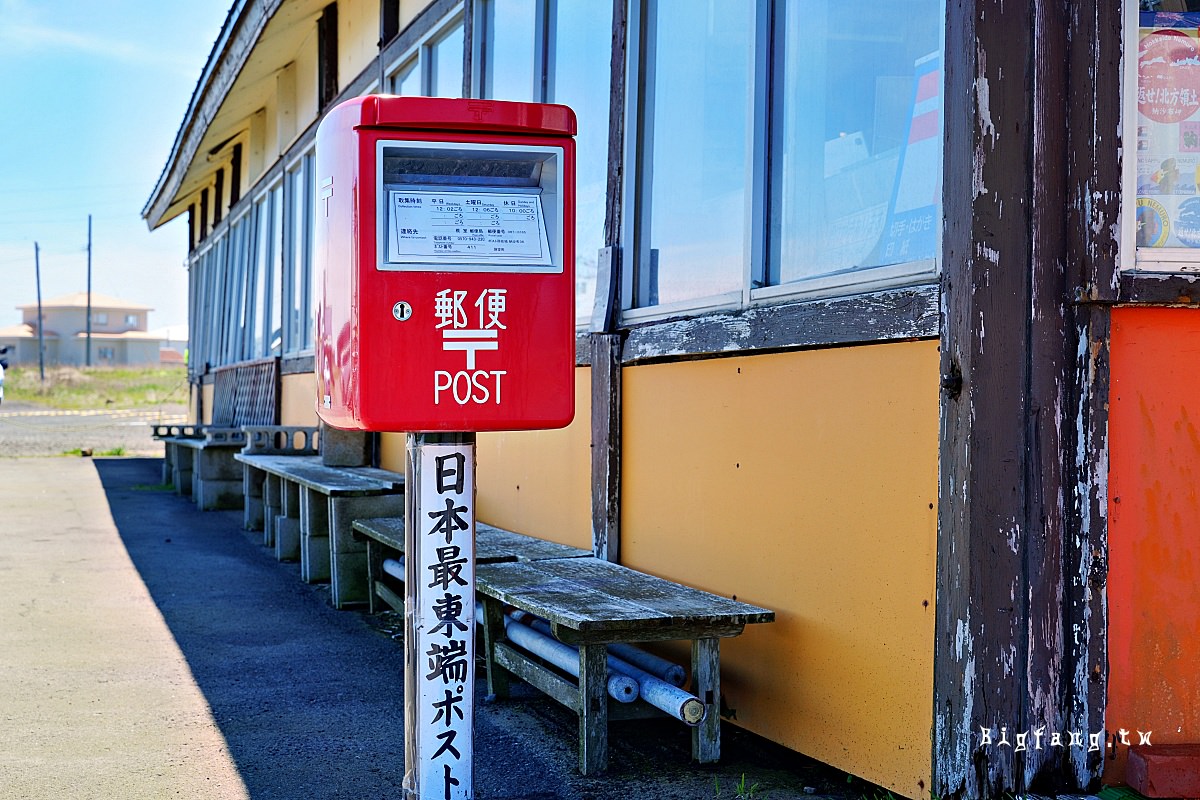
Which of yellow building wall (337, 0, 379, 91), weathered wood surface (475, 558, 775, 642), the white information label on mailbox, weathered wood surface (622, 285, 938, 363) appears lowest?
weathered wood surface (475, 558, 775, 642)

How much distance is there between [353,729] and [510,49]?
376 centimetres

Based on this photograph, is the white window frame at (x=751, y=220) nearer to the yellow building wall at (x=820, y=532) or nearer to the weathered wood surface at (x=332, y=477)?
the yellow building wall at (x=820, y=532)

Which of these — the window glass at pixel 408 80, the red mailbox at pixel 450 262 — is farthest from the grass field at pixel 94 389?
the red mailbox at pixel 450 262

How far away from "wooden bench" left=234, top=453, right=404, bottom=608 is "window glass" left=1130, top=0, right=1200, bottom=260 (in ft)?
14.0

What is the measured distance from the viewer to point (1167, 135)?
10.1 ft

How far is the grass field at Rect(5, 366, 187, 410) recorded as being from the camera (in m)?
48.5

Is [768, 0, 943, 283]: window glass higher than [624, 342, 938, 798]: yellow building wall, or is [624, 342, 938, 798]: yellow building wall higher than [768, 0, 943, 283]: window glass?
[768, 0, 943, 283]: window glass

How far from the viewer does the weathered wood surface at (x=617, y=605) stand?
11.8 feet

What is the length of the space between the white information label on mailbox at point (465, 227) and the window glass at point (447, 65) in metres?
4.73

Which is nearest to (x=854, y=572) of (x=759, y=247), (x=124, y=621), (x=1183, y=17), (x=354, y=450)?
(x=759, y=247)

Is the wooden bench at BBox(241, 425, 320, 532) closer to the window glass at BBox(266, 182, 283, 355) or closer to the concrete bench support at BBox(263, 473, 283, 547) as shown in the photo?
the concrete bench support at BBox(263, 473, 283, 547)

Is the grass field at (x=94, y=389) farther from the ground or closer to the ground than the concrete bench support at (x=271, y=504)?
farther from the ground

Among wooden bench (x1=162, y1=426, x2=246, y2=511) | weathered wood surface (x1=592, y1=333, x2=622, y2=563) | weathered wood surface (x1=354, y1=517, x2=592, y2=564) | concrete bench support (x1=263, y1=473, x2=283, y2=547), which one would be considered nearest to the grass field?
wooden bench (x1=162, y1=426, x2=246, y2=511)

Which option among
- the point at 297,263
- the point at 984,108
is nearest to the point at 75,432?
the point at 297,263
